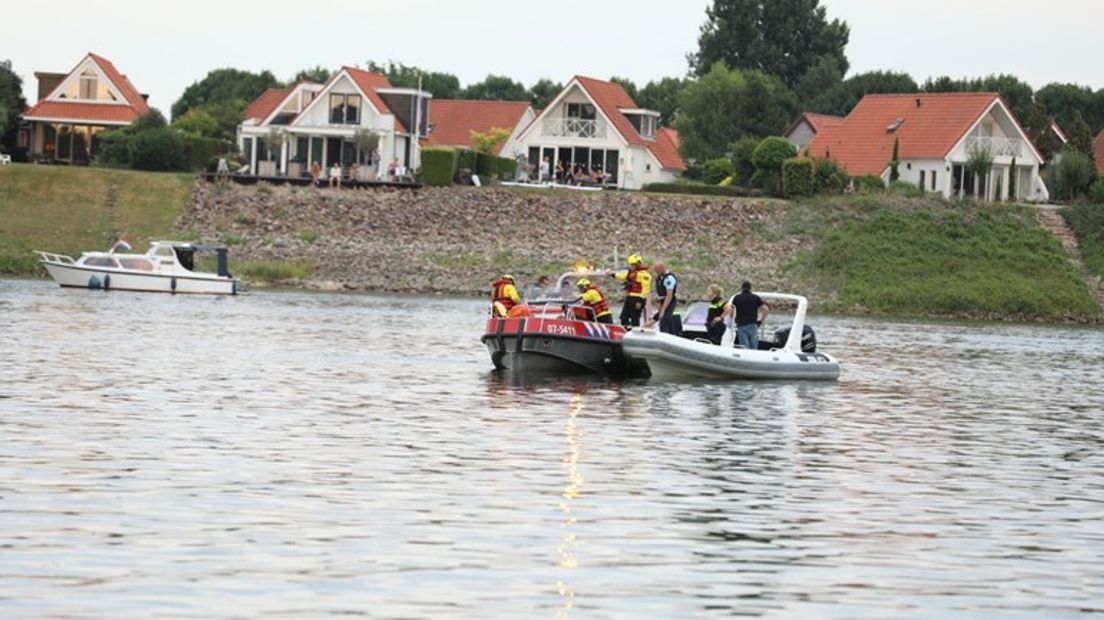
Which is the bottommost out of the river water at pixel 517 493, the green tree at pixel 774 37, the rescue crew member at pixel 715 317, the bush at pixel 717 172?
the river water at pixel 517 493

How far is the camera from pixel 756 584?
16438 mm

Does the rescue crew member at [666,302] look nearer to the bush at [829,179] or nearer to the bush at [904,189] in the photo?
the bush at [904,189]

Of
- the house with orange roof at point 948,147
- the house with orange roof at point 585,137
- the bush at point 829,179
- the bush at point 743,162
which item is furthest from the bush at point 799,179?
the house with orange roof at point 585,137

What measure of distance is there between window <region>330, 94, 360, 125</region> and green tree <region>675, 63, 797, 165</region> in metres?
29.7

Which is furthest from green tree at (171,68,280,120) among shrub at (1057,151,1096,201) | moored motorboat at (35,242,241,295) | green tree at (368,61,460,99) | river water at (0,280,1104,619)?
river water at (0,280,1104,619)

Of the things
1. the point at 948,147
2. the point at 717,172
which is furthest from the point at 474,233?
the point at 948,147

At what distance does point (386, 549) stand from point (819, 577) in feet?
12.2

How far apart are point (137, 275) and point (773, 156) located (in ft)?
122

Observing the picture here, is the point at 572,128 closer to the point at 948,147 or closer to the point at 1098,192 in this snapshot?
the point at 948,147

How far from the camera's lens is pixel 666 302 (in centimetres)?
3725

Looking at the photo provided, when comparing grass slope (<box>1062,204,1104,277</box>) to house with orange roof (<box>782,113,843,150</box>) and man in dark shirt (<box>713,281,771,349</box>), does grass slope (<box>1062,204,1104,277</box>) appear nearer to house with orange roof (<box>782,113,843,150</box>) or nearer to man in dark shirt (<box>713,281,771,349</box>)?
house with orange roof (<box>782,113,843,150</box>)

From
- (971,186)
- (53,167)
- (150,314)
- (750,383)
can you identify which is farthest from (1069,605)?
(971,186)

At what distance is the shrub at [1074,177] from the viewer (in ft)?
325

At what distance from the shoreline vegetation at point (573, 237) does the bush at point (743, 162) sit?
1002 centimetres
